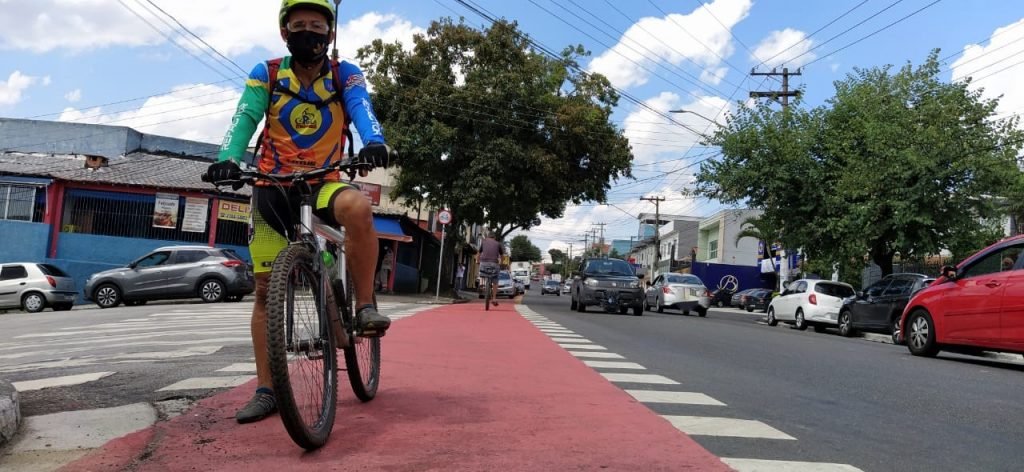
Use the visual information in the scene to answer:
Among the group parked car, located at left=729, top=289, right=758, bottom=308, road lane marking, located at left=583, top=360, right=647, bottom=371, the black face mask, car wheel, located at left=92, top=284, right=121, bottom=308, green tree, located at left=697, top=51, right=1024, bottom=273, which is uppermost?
Answer: green tree, located at left=697, top=51, right=1024, bottom=273

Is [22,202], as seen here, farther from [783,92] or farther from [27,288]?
[783,92]

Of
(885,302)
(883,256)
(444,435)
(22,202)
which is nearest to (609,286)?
(885,302)

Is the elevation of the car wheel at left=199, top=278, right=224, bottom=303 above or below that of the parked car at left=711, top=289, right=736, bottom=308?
below

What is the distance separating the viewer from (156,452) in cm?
326

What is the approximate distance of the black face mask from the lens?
365 centimetres

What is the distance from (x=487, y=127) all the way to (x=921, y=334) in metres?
17.7

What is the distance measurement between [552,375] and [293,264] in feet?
11.5

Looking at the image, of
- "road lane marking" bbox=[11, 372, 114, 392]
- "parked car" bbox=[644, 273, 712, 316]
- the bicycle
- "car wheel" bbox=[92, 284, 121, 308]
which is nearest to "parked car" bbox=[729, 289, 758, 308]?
"parked car" bbox=[644, 273, 712, 316]

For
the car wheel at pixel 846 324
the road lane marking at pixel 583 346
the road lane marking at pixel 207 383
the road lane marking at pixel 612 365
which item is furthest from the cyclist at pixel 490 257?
the road lane marking at pixel 207 383

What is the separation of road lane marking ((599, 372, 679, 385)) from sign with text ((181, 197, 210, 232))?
22964mm

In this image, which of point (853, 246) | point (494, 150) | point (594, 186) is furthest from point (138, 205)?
point (853, 246)

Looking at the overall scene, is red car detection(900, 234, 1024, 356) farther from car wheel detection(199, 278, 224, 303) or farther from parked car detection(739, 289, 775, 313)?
parked car detection(739, 289, 775, 313)

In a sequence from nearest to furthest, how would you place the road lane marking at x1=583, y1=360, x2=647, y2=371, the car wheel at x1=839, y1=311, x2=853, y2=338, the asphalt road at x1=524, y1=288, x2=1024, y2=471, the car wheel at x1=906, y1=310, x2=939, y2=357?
the asphalt road at x1=524, y1=288, x2=1024, y2=471, the road lane marking at x1=583, y1=360, x2=647, y2=371, the car wheel at x1=906, y1=310, x2=939, y2=357, the car wheel at x1=839, y1=311, x2=853, y2=338

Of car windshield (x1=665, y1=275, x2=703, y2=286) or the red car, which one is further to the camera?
car windshield (x1=665, y1=275, x2=703, y2=286)
